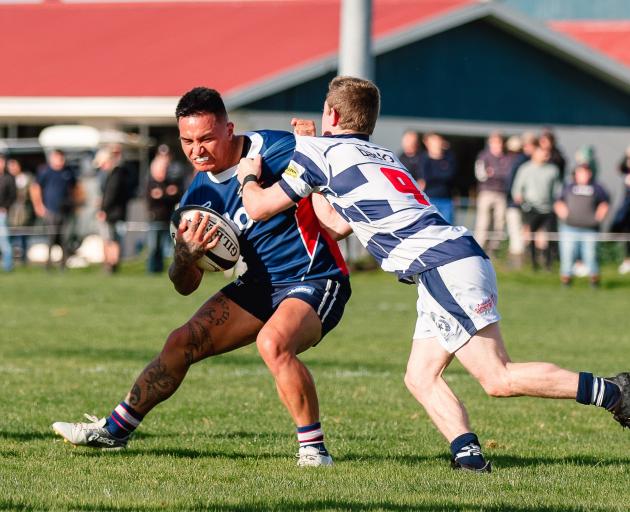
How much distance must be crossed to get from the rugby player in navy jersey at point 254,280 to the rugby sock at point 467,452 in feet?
2.08

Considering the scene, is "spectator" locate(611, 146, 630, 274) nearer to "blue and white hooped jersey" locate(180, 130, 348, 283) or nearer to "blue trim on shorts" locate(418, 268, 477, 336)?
"blue and white hooped jersey" locate(180, 130, 348, 283)

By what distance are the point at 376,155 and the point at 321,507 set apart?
170 cm

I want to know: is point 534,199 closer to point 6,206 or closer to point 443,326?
point 6,206

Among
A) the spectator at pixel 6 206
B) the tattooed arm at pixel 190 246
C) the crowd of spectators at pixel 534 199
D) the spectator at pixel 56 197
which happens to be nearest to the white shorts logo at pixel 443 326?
the tattooed arm at pixel 190 246

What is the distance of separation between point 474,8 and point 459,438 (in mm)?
23350

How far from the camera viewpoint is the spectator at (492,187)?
71.9 ft

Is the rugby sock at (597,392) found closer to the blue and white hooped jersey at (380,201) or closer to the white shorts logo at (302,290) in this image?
the blue and white hooped jersey at (380,201)

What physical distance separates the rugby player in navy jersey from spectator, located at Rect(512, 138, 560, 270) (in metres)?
14.3

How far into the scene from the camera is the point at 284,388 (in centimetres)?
632

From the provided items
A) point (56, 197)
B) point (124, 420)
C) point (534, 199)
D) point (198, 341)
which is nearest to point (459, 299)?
point (198, 341)

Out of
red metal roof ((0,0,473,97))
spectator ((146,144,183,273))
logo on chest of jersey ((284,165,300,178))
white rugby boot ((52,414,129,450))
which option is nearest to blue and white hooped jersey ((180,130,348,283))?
logo on chest of jersey ((284,165,300,178))

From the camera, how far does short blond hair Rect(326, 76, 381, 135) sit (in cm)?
626

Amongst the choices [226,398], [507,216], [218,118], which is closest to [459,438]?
[218,118]

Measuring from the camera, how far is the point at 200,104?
643cm
